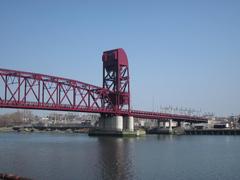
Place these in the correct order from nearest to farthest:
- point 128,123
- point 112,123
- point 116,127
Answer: point 116,127
point 112,123
point 128,123

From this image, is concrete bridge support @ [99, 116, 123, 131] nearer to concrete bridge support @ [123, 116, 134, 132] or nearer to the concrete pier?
the concrete pier

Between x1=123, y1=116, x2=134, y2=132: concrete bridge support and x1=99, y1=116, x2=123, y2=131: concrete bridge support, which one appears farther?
x1=123, y1=116, x2=134, y2=132: concrete bridge support

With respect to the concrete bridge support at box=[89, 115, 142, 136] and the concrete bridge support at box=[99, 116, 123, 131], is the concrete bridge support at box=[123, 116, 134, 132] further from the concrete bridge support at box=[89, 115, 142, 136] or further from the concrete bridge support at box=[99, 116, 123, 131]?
the concrete bridge support at box=[99, 116, 123, 131]

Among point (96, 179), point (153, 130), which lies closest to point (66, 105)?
point (153, 130)

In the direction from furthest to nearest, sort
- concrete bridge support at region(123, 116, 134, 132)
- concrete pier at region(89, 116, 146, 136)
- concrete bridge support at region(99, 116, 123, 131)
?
concrete bridge support at region(123, 116, 134, 132) < concrete bridge support at region(99, 116, 123, 131) < concrete pier at region(89, 116, 146, 136)

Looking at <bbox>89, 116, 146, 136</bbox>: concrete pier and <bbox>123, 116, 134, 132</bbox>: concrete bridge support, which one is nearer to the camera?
<bbox>89, 116, 146, 136</bbox>: concrete pier

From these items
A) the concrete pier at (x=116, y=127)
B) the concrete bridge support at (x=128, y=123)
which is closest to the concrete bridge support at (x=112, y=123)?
the concrete pier at (x=116, y=127)

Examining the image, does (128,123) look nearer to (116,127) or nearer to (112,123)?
(112,123)

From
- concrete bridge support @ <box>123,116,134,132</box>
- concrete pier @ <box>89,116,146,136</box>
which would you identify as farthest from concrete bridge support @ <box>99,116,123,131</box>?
concrete bridge support @ <box>123,116,134,132</box>

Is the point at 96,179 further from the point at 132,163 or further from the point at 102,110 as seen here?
the point at 102,110

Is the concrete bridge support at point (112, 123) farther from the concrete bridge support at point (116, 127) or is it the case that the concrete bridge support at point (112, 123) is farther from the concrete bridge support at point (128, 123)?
the concrete bridge support at point (128, 123)

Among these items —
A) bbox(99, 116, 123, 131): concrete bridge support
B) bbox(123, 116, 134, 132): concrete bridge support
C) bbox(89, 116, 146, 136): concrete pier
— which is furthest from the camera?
bbox(123, 116, 134, 132): concrete bridge support

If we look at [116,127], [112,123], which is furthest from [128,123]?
[116,127]

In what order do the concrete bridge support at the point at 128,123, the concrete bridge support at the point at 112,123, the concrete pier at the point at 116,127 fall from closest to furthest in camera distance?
1. the concrete pier at the point at 116,127
2. the concrete bridge support at the point at 112,123
3. the concrete bridge support at the point at 128,123
